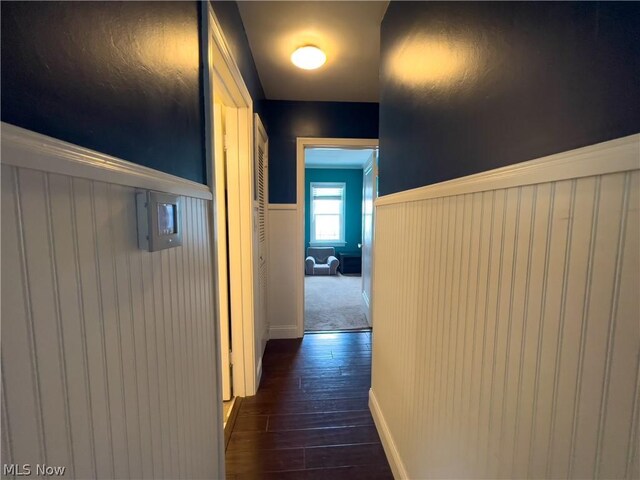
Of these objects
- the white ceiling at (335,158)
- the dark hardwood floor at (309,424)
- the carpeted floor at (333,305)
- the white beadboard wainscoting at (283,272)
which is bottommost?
the dark hardwood floor at (309,424)

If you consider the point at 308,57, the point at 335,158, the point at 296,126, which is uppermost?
the point at 335,158

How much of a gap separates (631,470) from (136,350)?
0.93 metres

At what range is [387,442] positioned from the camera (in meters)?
1.52

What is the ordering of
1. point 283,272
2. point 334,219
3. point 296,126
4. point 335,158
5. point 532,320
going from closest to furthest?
point 532,320
point 296,126
point 283,272
point 335,158
point 334,219

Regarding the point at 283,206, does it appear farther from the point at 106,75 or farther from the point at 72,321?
the point at 72,321

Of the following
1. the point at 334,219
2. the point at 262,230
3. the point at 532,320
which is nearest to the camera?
the point at 532,320

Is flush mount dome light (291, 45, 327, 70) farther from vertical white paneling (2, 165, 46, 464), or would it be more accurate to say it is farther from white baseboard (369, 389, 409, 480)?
white baseboard (369, 389, 409, 480)

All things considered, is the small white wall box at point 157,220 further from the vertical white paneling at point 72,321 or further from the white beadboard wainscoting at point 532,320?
the white beadboard wainscoting at point 532,320

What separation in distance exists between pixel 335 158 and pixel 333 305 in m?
3.36

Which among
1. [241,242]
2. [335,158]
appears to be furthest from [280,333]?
[335,158]

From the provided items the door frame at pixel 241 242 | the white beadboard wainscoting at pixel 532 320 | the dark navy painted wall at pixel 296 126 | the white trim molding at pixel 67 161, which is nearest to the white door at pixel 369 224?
the dark navy painted wall at pixel 296 126

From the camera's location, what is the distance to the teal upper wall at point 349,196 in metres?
6.88

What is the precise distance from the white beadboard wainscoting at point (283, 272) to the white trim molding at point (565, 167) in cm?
221

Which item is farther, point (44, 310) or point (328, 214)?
point (328, 214)
